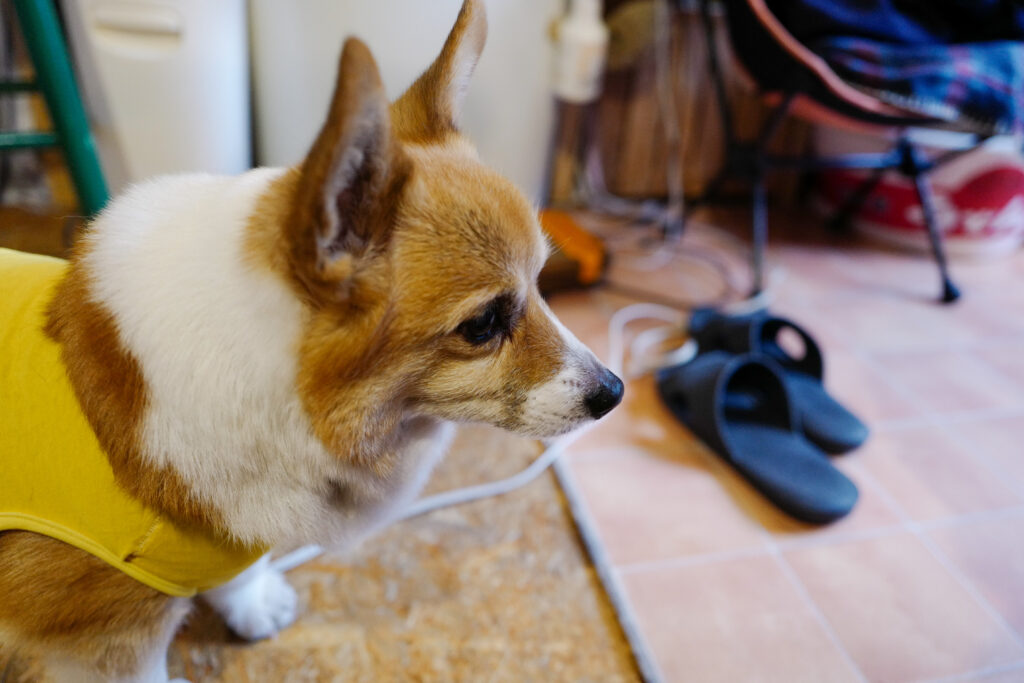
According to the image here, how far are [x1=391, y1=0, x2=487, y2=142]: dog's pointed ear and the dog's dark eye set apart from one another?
220mm

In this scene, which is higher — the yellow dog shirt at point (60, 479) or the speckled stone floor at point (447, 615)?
the yellow dog shirt at point (60, 479)

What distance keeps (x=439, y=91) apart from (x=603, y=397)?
1.34ft

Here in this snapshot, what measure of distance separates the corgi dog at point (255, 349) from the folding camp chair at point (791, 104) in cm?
124

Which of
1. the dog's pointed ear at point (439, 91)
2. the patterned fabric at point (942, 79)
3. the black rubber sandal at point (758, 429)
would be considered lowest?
the black rubber sandal at point (758, 429)

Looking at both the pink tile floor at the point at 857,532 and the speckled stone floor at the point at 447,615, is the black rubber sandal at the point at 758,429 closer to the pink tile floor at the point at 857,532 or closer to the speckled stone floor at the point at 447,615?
the pink tile floor at the point at 857,532

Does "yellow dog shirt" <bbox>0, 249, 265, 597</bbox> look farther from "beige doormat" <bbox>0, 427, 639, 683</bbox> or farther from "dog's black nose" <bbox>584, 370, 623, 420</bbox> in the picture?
"dog's black nose" <bbox>584, 370, 623, 420</bbox>

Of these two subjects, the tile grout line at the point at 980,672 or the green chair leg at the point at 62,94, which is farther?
the green chair leg at the point at 62,94

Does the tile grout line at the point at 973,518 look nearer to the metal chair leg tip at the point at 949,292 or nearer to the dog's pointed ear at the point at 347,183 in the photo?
the metal chair leg tip at the point at 949,292

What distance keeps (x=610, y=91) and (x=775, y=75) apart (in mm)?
705

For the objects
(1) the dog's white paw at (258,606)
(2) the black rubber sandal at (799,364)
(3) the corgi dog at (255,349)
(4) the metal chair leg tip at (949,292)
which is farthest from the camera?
(4) the metal chair leg tip at (949,292)

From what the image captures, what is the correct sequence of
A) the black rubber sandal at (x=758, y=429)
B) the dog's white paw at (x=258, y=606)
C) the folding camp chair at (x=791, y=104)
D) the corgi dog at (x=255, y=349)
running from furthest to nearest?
the folding camp chair at (x=791, y=104) < the black rubber sandal at (x=758, y=429) < the dog's white paw at (x=258, y=606) < the corgi dog at (x=255, y=349)

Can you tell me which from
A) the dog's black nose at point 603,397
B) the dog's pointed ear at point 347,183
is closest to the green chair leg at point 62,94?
the dog's pointed ear at point 347,183

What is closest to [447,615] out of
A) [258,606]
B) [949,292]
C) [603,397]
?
[258,606]

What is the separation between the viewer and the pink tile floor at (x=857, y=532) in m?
1.03
